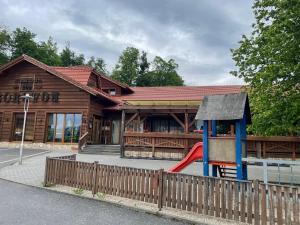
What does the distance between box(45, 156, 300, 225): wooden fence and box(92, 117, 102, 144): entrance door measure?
44.8 ft

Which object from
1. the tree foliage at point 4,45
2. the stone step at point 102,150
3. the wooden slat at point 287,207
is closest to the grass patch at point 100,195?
the wooden slat at point 287,207

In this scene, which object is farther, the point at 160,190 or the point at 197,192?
the point at 160,190

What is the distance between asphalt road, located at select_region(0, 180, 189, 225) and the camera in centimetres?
531

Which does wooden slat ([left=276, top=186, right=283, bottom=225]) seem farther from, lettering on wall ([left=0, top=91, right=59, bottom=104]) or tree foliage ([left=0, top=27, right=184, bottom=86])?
tree foliage ([left=0, top=27, right=184, bottom=86])

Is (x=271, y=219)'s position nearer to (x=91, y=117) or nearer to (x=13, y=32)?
(x=91, y=117)

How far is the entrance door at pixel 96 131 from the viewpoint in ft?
71.2

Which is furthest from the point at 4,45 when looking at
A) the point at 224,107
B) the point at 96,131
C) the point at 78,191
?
the point at 224,107

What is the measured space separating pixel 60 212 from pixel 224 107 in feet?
17.8

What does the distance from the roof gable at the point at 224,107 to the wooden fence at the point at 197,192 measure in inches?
90.3

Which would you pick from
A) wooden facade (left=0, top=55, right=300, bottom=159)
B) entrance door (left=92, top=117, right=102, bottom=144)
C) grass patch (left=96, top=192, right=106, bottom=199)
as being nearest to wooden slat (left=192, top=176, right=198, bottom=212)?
grass patch (left=96, top=192, right=106, bottom=199)

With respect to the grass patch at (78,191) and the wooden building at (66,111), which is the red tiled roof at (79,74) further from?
the grass patch at (78,191)

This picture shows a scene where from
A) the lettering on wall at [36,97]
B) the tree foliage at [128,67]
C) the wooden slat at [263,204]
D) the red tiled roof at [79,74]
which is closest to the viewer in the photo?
the wooden slat at [263,204]

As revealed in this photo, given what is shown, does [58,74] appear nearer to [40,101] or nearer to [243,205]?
[40,101]

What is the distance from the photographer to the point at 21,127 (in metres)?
22.1
